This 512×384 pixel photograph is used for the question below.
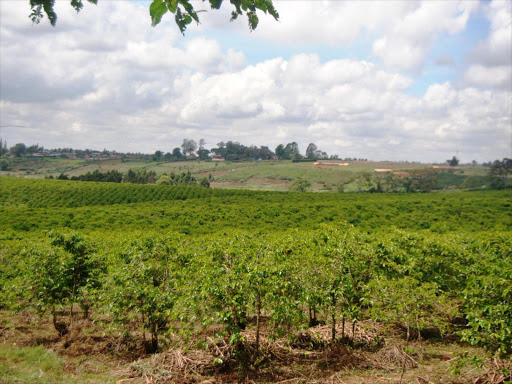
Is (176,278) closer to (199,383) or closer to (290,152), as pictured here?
(199,383)

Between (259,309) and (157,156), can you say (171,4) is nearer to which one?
(259,309)

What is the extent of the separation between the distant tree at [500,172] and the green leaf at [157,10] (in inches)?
3383

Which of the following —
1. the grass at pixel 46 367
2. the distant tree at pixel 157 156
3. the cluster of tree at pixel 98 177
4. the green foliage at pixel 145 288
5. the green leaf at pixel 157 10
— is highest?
the distant tree at pixel 157 156

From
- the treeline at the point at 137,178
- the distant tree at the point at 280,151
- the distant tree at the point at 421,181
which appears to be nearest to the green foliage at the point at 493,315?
the treeline at the point at 137,178

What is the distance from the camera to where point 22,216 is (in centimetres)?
2384

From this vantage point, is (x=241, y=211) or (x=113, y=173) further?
(x=113, y=173)

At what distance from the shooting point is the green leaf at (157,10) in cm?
245

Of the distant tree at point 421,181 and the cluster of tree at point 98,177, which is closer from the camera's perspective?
the cluster of tree at point 98,177

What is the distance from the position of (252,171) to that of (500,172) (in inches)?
2286

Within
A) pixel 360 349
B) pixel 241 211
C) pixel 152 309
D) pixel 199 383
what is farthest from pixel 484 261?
pixel 241 211

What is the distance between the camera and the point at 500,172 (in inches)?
2879

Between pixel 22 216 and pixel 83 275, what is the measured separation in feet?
62.1

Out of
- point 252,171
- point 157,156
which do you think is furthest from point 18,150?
point 252,171

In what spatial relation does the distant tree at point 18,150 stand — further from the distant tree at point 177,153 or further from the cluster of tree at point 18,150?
the distant tree at point 177,153
